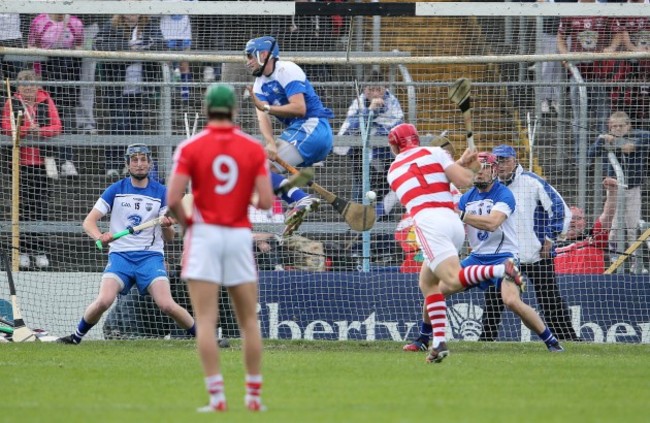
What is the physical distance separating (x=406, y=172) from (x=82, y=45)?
6200 mm

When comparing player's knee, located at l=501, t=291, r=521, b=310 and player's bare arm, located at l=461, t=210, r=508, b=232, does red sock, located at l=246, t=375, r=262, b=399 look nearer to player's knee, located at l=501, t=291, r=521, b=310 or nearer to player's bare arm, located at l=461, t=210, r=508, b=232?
player's knee, located at l=501, t=291, r=521, b=310

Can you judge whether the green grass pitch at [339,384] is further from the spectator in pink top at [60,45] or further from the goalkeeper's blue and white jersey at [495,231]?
the spectator in pink top at [60,45]

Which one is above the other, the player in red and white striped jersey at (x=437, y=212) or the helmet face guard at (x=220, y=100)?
the helmet face guard at (x=220, y=100)

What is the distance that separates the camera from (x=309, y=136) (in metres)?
11.5

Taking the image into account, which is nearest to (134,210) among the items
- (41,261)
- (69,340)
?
(69,340)

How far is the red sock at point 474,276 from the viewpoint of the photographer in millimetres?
10867

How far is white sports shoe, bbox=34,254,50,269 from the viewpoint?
14.8 metres

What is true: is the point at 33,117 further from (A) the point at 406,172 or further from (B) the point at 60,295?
(A) the point at 406,172

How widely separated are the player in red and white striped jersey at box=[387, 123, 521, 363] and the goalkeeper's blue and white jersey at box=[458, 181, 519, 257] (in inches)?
67.2

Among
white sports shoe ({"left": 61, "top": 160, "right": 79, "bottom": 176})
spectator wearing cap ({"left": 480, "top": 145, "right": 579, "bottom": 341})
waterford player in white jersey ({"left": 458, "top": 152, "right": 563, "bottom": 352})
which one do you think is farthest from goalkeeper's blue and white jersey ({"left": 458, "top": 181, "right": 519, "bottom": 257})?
white sports shoe ({"left": 61, "top": 160, "right": 79, "bottom": 176})

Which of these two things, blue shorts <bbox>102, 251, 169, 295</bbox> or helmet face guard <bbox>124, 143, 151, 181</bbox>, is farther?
helmet face guard <bbox>124, 143, 151, 181</bbox>

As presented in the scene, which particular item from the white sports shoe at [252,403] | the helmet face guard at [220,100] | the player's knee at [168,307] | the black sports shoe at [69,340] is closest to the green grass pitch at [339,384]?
the white sports shoe at [252,403]

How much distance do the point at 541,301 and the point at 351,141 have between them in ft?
10.2

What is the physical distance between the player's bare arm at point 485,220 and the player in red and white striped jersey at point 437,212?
125 centimetres
